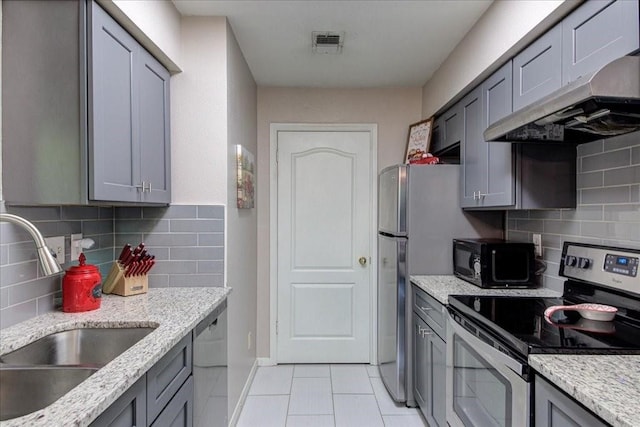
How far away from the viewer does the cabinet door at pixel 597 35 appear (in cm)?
122

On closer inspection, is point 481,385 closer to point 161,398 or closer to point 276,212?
point 161,398

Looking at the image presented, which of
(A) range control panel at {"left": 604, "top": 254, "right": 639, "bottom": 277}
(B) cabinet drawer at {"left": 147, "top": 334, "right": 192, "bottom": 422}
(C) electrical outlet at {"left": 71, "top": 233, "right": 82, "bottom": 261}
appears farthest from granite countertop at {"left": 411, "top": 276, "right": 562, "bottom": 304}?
(C) electrical outlet at {"left": 71, "top": 233, "right": 82, "bottom": 261}

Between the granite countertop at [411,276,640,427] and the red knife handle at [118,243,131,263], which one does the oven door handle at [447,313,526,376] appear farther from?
the red knife handle at [118,243,131,263]

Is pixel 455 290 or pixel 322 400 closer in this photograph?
pixel 455 290

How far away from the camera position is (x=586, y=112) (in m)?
1.33

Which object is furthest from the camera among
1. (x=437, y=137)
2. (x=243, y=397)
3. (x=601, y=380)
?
(x=437, y=137)

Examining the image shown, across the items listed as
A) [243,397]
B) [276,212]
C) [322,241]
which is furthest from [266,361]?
[276,212]

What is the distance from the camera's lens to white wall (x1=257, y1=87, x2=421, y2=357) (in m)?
3.31

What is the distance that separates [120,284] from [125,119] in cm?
81

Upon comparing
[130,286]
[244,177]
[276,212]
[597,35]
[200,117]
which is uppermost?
[597,35]

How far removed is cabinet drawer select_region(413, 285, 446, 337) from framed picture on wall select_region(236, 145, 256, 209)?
4.03 feet

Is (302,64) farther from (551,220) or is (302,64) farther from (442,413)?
(442,413)

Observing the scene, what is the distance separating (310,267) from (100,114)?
2193 millimetres

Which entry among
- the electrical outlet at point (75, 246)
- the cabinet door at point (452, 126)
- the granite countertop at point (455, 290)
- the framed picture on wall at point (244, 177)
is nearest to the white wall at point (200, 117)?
the framed picture on wall at point (244, 177)
